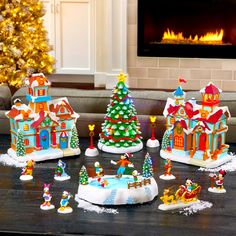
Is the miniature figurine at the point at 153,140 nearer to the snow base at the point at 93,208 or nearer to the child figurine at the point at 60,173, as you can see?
the child figurine at the point at 60,173

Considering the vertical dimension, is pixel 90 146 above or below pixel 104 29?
below

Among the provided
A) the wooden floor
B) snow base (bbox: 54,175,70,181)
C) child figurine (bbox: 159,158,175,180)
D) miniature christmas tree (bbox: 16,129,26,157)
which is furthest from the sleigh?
miniature christmas tree (bbox: 16,129,26,157)

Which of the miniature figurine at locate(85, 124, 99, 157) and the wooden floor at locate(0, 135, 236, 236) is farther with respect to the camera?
the miniature figurine at locate(85, 124, 99, 157)

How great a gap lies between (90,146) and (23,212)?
992mm

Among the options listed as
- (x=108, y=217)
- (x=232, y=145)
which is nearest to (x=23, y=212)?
(x=108, y=217)

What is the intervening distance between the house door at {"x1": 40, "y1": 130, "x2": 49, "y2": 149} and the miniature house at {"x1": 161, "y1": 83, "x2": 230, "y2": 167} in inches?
27.6

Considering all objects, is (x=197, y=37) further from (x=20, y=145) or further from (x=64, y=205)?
(x=64, y=205)

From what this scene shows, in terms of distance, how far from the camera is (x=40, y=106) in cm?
363

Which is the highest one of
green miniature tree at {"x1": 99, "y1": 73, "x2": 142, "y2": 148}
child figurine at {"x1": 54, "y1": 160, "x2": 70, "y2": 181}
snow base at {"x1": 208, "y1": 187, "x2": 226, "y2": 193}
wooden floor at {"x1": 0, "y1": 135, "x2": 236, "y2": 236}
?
green miniature tree at {"x1": 99, "y1": 73, "x2": 142, "y2": 148}

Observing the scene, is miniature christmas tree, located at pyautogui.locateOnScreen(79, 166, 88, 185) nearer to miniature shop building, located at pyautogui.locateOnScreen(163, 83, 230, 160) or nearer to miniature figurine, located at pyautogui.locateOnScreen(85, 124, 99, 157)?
miniature figurine, located at pyautogui.locateOnScreen(85, 124, 99, 157)

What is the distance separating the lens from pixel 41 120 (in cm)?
358

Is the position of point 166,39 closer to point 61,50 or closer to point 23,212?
point 61,50

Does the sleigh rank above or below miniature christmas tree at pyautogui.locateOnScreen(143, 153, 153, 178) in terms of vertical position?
below

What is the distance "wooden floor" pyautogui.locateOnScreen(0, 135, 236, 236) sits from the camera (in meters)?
2.61
